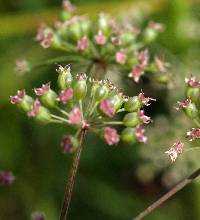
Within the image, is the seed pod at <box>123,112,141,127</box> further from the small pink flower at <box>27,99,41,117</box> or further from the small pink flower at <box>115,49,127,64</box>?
the small pink flower at <box>115,49,127,64</box>

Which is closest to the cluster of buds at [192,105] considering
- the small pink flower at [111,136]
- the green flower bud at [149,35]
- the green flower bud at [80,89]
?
the small pink flower at [111,136]

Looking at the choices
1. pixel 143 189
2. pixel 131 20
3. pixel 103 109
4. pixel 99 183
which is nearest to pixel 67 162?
pixel 99 183

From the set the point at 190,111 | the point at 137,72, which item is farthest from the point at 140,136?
the point at 137,72

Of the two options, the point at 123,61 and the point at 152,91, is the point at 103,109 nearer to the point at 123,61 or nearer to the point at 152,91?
the point at 123,61

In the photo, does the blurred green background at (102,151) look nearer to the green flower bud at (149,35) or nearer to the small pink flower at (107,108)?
the green flower bud at (149,35)

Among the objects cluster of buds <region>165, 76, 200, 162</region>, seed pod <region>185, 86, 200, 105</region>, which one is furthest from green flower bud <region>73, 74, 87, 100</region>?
seed pod <region>185, 86, 200, 105</region>

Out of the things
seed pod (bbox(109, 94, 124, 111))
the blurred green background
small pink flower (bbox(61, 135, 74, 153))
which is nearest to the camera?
small pink flower (bbox(61, 135, 74, 153))
